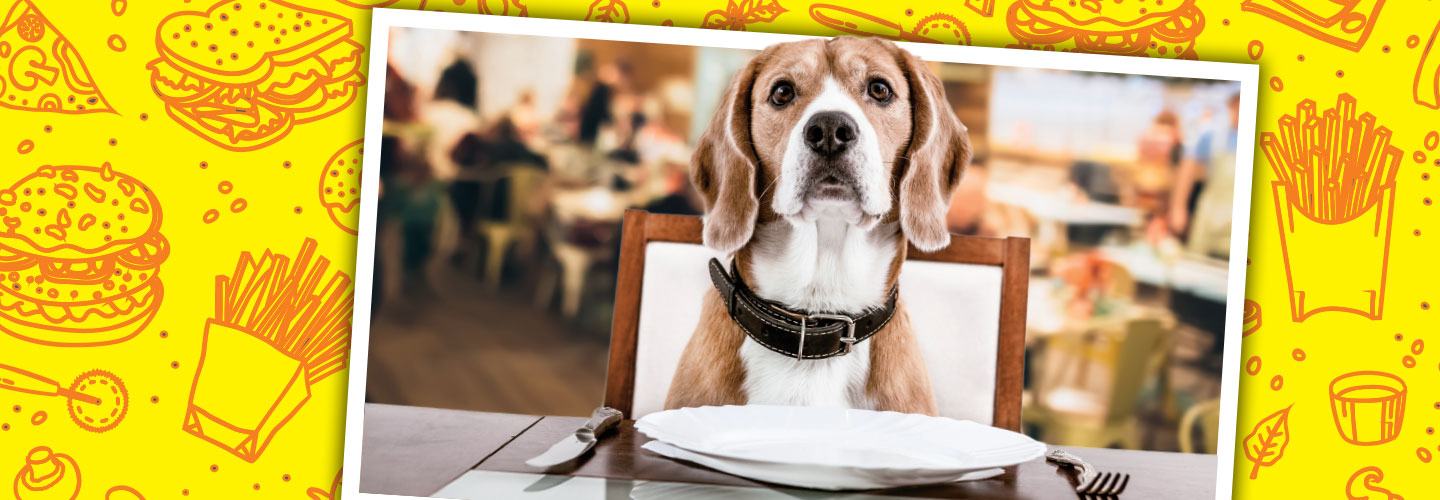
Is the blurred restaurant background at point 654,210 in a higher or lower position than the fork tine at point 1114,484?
higher

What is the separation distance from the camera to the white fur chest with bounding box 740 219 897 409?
6.08 ft

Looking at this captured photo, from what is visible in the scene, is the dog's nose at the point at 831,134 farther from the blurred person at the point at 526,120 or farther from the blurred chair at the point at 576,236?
the blurred person at the point at 526,120

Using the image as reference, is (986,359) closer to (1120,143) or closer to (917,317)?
(917,317)

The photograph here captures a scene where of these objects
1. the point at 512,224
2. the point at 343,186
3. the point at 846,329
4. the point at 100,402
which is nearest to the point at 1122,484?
the point at 846,329

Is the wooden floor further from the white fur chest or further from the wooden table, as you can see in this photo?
the white fur chest

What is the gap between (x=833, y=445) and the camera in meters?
1.78

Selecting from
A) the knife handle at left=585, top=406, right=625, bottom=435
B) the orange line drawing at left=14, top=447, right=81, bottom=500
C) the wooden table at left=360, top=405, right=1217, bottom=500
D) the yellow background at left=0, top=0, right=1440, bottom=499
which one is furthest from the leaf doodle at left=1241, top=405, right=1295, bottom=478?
the orange line drawing at left=14, top=447, right=81, bottom=500

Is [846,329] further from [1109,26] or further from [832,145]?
[1109,26]

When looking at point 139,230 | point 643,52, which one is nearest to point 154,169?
point 139,230

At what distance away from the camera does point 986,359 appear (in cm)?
193

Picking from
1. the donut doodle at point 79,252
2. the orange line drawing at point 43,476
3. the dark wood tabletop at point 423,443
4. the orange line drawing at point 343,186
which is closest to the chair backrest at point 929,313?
the dark wood tabletop at point 423,443

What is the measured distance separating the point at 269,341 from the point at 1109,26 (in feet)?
6.30

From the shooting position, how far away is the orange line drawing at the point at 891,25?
196cm

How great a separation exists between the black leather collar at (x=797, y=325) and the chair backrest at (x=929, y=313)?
A: 0.08m
